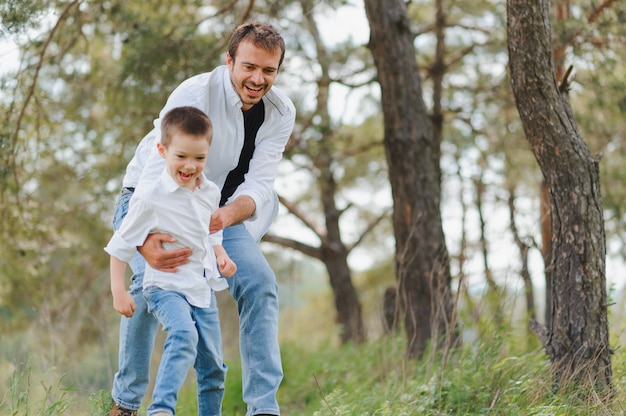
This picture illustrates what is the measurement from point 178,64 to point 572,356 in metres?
5.35

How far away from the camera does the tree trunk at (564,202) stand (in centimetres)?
464

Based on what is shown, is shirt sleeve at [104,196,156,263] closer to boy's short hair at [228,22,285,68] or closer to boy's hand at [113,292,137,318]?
boy's hand at [113,292,137,318]

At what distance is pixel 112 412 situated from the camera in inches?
146

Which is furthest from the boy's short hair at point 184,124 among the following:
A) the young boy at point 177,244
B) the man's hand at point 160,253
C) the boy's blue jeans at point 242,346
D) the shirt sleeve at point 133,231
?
the boy's blue jeans at point 242,346

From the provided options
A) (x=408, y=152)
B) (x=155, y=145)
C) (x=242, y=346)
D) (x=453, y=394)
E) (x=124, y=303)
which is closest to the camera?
(x=124, y=303)

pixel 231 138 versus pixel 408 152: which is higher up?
pixel 408 152

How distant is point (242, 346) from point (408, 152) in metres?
3.80

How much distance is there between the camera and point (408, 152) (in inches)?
284

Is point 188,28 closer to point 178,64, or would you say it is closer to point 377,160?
point 178,64

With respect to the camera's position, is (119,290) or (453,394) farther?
(453,394)

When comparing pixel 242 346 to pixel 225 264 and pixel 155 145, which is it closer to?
pixel 225 264

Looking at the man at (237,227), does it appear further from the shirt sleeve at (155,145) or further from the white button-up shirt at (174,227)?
the white button-up shirt at (174,227)

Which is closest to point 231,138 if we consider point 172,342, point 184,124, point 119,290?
Result: point 184,124

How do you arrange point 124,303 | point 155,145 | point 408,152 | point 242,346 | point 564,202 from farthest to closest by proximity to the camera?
point 408,152, point 564,202, point 242,346, point 155,145, point 124,303
